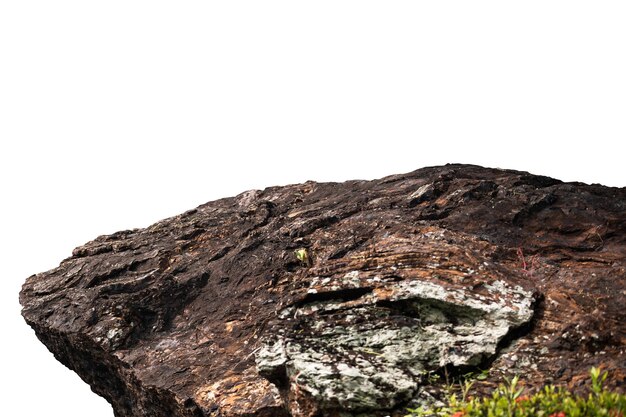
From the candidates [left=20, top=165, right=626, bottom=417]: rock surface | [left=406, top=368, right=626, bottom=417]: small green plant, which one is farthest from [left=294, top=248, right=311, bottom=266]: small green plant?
[left=406, top=368, right=626, bottom=417]: small green plant

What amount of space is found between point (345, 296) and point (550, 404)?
4895mm

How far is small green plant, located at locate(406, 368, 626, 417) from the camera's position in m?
10.4

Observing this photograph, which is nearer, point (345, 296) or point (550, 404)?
point (550, 404)

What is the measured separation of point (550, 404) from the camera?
10.8 m

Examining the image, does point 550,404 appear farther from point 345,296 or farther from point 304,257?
point 304,257

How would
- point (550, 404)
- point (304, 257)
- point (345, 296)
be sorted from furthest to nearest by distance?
point (304, 257), point (345, 296), point (550, 404)

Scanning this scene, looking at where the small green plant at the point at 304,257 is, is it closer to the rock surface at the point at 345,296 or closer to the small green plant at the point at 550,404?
the rock surface at the point at 345,296

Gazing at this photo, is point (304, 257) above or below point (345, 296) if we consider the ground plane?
above

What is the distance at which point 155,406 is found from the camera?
18.0m

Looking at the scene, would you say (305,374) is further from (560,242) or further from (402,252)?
(560,242)

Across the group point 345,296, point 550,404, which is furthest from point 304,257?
point 550,404

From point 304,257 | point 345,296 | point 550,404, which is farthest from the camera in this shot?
point 304,257

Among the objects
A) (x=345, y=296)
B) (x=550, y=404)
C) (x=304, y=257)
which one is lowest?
(x=550, y=404)

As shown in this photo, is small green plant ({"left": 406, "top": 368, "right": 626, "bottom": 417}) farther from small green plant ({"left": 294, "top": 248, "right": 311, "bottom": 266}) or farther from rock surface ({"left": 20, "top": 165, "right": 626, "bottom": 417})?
small green plant ({"left": 294, "top": 248, "right": 311, "bottom": 266})
